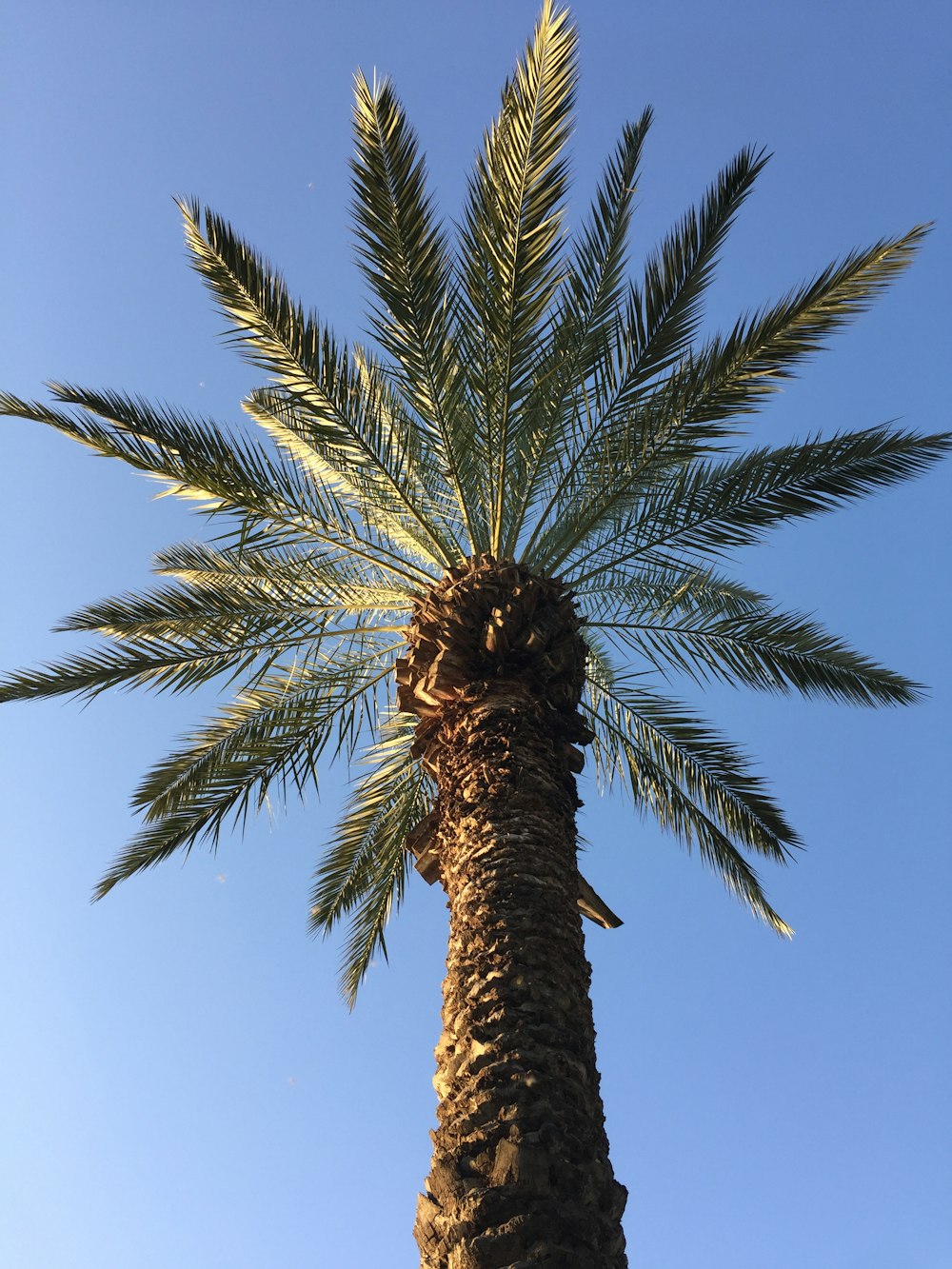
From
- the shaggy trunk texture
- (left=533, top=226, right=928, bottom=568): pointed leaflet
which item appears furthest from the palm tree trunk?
(left=533, top=226, right=928, bottom=568): pointed leaflet

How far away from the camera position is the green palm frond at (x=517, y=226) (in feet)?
25.1

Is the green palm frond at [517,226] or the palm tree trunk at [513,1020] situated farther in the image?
the green palm frond at [517,226]

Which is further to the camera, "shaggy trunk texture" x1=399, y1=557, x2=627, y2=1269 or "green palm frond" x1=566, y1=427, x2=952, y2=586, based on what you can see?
"green palm frond" x1=566, y1=427, x2=952, y2=586

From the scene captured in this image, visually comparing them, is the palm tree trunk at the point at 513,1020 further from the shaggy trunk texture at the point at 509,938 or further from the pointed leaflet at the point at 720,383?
the pointed leaflet at the point at 720,383

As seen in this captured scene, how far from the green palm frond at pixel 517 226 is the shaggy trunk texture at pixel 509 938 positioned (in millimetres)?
1673

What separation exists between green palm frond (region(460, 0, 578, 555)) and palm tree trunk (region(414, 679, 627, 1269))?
2.71m

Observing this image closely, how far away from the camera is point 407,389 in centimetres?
835

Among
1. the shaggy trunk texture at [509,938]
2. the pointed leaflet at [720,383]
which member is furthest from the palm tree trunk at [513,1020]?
the pointed leaflet at [720,383]

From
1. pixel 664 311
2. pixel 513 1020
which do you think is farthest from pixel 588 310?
pixel 513 1020

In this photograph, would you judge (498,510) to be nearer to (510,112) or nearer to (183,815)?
(510,112)

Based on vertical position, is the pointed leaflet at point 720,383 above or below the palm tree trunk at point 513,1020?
above

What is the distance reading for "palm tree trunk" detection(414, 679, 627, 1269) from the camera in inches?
156

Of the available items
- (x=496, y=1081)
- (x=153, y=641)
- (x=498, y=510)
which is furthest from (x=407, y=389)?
(x=496, y=1081)

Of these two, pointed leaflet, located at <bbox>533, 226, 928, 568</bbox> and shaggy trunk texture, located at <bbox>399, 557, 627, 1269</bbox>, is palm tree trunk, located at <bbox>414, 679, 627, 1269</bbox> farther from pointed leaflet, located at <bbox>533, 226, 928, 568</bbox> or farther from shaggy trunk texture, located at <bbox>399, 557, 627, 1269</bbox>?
pointed leaflet, located at <bbox>533, 226, 928, 568</bbox>
